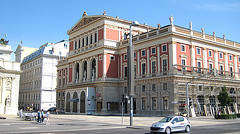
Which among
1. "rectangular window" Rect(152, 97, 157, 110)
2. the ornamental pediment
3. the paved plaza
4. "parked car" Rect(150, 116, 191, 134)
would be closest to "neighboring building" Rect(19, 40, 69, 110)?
the ornamental pediment

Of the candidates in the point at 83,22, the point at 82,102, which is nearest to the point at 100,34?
the point at 83,22

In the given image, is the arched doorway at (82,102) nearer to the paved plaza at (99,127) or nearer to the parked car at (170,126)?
the paved plaza at (99,127)

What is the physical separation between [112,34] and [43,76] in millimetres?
43259

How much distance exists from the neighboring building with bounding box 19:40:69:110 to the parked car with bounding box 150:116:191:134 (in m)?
71.3

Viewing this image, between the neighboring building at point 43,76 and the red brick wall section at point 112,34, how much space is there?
3496 cm

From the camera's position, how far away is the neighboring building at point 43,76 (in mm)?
91188

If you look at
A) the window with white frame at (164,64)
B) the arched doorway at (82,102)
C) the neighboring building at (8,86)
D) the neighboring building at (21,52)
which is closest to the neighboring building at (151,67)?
the arched doorway at (82,102)

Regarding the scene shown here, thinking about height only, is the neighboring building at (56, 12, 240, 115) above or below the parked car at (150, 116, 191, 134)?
above

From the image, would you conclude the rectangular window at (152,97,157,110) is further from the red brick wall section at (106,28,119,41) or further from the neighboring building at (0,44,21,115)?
the neighboring building at (0,44,21,115)

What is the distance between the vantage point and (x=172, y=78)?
44531mm

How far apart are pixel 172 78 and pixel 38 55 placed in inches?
2580

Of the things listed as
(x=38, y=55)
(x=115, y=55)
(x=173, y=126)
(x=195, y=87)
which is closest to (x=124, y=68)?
(x=115, y=55)

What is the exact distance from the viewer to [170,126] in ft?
68.2

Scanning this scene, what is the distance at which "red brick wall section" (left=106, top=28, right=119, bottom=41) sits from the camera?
5806 centimetres
